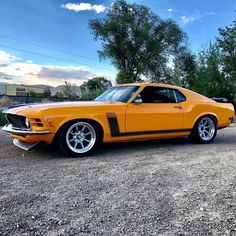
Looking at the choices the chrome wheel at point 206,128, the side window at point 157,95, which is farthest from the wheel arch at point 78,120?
the chrome wheel at point 206,128

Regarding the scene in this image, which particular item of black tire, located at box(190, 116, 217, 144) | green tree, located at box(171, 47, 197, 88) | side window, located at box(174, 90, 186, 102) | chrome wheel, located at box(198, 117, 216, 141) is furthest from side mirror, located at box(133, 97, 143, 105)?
green tree, located at box(171, 47, 197, 88)

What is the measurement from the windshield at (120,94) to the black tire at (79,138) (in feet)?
2.94

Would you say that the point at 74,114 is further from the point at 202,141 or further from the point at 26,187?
the point at 202,141

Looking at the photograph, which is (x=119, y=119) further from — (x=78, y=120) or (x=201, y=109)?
(x=201, y=109)

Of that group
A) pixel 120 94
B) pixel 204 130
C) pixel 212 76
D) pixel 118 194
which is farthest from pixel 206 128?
pixel 212 76

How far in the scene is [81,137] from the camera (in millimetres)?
5203

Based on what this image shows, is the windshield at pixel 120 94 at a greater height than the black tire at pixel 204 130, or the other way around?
the windshield at pixel 120 94

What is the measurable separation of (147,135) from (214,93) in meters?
14.4

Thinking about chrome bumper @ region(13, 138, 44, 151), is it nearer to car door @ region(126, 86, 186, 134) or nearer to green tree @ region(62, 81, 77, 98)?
car door @ region(126, 86, 186, 134)

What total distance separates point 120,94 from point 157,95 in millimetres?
807

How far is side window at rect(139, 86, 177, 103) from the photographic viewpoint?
19.6 feet

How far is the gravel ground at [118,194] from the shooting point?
2.57 meters

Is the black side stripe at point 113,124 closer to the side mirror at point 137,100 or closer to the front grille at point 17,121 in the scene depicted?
the side mirror at point 137,100

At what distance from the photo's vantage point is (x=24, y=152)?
537 centimetres
